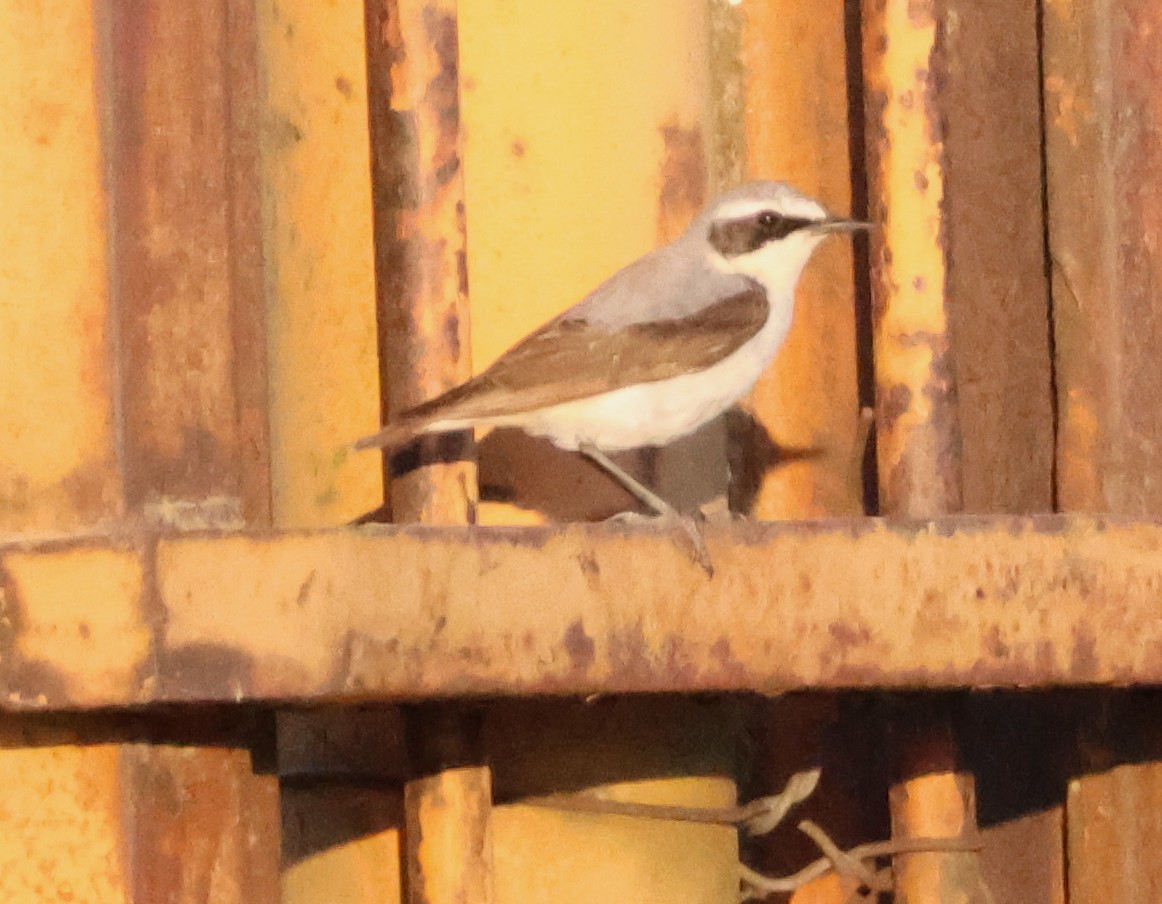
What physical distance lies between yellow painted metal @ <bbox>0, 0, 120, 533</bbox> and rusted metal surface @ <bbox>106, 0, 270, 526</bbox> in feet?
0.12

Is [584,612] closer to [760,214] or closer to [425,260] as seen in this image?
[425,260]

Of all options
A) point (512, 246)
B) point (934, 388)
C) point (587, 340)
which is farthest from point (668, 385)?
point (934, 388)

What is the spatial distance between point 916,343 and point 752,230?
798 millimetres

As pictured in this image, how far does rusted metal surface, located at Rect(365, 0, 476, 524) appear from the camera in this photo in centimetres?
241

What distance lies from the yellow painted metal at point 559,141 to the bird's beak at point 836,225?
0.36 meters

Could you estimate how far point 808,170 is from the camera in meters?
3.15

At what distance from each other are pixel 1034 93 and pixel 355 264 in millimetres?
1314

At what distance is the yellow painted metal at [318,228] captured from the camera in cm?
269

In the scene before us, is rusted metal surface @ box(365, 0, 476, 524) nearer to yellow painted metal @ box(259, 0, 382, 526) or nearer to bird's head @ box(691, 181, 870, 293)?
yellow painted metal @ box(259, 0, 382, 526)

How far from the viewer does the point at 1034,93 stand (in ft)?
9.84

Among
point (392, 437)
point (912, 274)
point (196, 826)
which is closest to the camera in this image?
point (196, 826)

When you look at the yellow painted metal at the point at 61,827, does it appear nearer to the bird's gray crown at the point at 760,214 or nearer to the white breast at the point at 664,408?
the white breast at the point at 664,408

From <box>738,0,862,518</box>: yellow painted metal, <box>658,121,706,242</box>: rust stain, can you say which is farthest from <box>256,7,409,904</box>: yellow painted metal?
<box>738,0,862,518</box>: yellow painted metal

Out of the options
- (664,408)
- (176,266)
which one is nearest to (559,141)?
(664,408)
